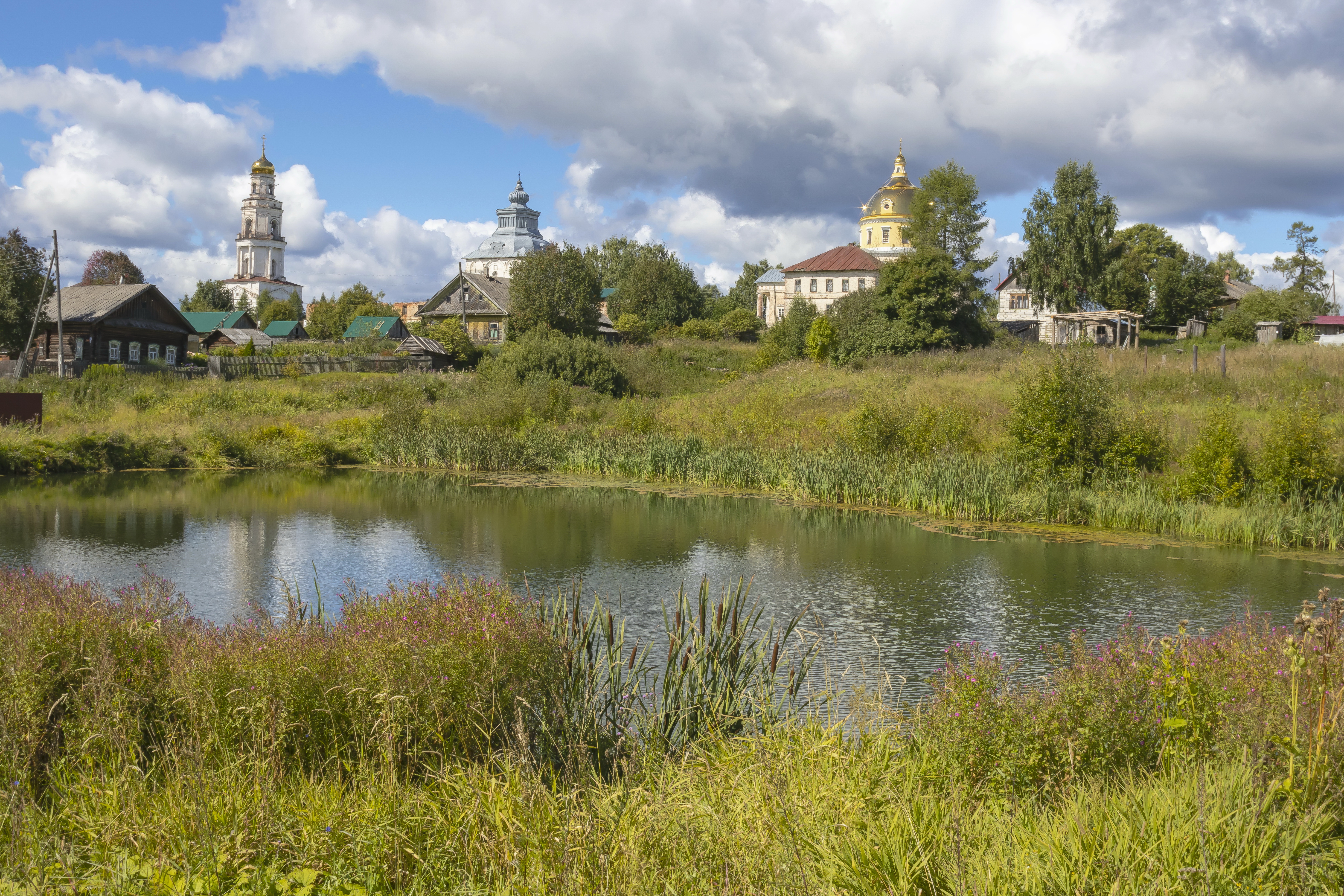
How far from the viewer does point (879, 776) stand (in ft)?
17.6

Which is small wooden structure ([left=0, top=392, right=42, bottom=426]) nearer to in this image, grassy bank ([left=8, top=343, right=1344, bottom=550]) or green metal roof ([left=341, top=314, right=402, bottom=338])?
grassy bank ([left=8, top=343, right=1344, bottom=550])

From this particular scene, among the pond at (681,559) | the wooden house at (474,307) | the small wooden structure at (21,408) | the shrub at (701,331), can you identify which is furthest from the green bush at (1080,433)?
the wooden house at (474,307)

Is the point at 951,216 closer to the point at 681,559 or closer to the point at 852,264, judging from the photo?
the point at 852,264

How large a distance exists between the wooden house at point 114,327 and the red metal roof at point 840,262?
46241mm

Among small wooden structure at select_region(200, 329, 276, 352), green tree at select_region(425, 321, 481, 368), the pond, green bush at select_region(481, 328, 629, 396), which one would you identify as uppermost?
small wooden structure at select_region(200, 329, 276, 352)

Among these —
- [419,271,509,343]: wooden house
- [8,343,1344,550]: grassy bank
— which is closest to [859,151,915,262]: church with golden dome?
[419,271,509,343]: wooden house

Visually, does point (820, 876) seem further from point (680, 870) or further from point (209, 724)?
point (209, 724)

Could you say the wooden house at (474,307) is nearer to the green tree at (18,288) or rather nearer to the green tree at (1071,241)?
the green tree at (18,288)

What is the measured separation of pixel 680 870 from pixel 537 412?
31.7 meters

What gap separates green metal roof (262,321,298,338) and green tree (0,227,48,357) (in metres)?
38.5

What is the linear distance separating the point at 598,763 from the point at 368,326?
7026cm

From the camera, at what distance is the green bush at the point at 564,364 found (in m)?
40.2

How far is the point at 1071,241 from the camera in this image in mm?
54188

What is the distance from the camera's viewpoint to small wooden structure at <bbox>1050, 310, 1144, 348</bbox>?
138 ft
